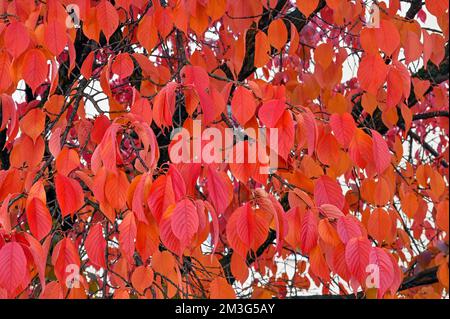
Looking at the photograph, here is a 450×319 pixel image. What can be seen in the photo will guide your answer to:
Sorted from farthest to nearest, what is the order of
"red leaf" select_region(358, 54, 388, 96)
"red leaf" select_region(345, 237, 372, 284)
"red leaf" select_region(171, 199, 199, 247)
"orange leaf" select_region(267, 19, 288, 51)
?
"orange leaf" select_region(267, 19, 288, 51), "red leaf" select_region(358, 54, 388, 96), "red leaf" select_region(345, 237, 372, 284), "red leaf" select_region(171, 199, 199, 247)

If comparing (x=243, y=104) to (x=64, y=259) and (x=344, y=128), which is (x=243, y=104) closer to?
(x=344, y=128)

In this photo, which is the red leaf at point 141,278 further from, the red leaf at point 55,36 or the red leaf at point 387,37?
the red leaf at point 387,37

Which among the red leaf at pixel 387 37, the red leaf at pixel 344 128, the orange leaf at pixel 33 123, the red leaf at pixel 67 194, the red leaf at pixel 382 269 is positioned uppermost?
the red leaf at pixel 387 37

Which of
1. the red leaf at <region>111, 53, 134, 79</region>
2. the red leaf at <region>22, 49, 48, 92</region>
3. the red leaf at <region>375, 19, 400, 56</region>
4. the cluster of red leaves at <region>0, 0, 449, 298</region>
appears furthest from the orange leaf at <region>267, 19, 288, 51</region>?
the red leaf at <region>22, 49, 48, 92</region>

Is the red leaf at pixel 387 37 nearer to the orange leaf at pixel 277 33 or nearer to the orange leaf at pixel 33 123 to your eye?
the orange leaf at pixel 277 33

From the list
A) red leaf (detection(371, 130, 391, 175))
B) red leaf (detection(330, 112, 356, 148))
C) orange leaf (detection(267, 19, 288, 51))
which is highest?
orange leaf (detection(267, 19, 288, 51))

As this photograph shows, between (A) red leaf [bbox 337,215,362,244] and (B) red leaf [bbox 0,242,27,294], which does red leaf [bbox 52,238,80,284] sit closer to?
(B) red leaf [bbox 0,242,27,294]

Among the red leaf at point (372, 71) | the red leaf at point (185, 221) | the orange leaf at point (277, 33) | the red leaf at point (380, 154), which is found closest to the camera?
the red leaf at point (185, 221)

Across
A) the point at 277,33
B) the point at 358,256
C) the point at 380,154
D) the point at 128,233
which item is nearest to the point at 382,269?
the point at 358,256

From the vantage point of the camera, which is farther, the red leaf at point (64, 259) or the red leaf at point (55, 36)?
the red leaf at point (55, 36)

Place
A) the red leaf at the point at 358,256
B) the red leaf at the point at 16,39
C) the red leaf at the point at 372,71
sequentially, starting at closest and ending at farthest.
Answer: the red leaf at the point at 358,256
the red leaf at the point at 16,39
the red leaf at the point at 372,71

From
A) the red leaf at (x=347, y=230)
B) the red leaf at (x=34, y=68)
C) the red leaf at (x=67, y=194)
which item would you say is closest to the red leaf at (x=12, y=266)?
the red leaf at (x=67, y=194)

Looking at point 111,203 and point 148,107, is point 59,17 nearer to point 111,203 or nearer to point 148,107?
point 148,107

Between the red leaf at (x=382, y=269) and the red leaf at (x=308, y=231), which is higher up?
the red leaf at (x=308, y=231)
